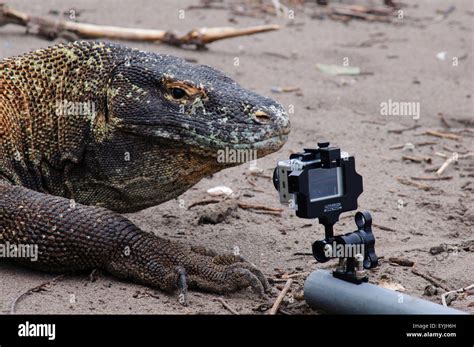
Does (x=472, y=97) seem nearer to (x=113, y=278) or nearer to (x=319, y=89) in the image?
(x=319, y=89)

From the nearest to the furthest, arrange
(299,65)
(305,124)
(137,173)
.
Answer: (137,173) < (305,124) < (299,65)

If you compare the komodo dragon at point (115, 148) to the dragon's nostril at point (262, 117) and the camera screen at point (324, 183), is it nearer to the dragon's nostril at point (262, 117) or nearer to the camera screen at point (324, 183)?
the dragon's nostril at point (262, 117)

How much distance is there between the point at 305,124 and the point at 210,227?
2.62 m

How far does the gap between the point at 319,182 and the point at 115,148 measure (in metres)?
1.30

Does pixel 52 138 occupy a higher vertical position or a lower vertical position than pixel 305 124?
higher

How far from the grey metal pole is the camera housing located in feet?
1.01

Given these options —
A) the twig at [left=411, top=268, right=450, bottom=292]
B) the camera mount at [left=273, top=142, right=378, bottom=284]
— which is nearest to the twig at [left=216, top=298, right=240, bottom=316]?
the camera mount at [left=273, top=142, right=378, bottom=284]

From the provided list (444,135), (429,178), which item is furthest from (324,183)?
(444,135)

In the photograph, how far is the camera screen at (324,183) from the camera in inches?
169

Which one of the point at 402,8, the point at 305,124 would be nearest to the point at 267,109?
the point at 305,124

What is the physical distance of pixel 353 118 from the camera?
889 centimetres

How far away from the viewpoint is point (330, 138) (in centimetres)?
821

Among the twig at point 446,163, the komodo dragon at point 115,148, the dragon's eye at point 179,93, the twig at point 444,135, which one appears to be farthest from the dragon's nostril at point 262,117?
the twig at point 444,135

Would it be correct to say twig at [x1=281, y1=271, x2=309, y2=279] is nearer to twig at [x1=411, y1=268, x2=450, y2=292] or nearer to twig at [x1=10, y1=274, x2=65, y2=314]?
twig at [x1=411, y1=268, x2=450, y2=292]
